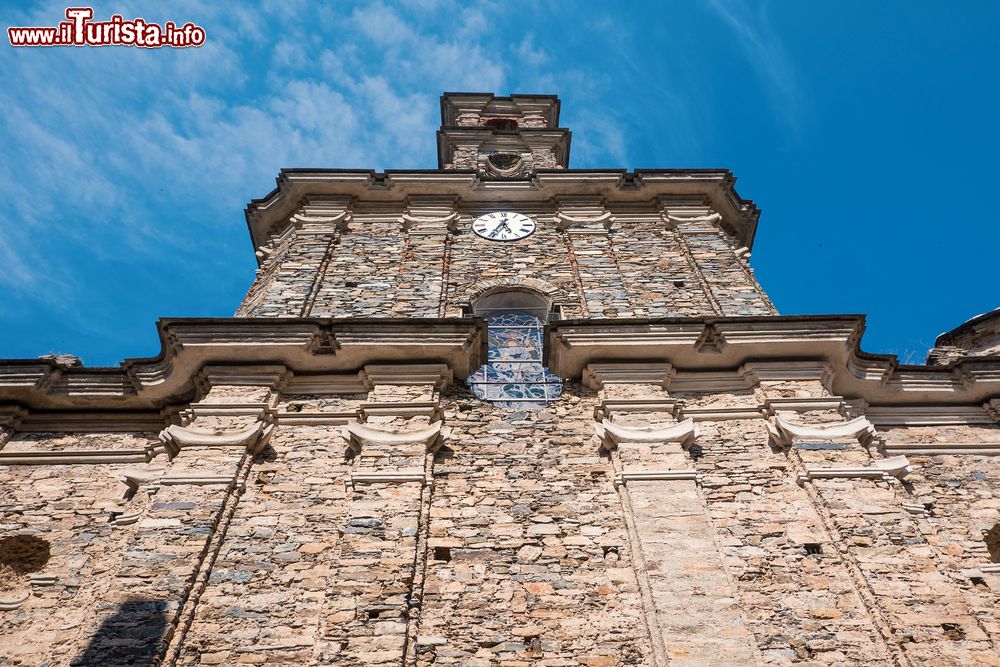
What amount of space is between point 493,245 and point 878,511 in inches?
302

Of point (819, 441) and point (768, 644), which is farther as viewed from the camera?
point (819, 441)

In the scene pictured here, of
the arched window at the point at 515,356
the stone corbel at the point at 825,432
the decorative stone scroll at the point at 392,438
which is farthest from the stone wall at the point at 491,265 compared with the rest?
the decorative stone scroll at the point at 392,438

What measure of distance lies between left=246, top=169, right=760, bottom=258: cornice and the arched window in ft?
10.7

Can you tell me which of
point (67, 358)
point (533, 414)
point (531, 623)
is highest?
point (67, 358)

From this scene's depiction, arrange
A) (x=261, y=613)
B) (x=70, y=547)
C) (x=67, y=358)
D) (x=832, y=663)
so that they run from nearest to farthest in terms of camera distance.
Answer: (x=832, y=663) → (x=261, y=613) → (x=70, y=547) → (x=67, y=358)

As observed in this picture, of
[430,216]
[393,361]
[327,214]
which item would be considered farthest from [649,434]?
[327,214]

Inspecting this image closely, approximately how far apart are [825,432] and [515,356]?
4.17 metres

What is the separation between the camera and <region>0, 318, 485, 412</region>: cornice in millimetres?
9734

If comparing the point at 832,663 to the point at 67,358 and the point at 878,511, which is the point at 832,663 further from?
the point at 67,358

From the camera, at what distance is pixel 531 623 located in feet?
23.4

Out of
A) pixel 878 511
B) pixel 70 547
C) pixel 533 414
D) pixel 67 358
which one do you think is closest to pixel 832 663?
pixel 878 511

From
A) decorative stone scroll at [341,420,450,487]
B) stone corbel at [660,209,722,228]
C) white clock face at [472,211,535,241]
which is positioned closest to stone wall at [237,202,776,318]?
stone corbel at [660,209,722,228]

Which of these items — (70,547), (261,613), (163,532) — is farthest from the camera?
(70,547)

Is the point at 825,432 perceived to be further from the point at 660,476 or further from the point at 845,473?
the point at 660,476
